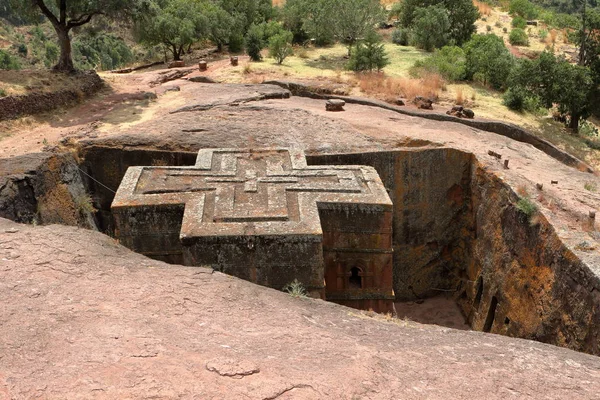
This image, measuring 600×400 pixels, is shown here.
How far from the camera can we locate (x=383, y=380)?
11.0ft

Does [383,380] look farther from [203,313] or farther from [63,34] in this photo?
[63,34]

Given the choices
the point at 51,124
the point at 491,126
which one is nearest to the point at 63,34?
the point at 51,124

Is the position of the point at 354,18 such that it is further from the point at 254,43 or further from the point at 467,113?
the point at 467,113

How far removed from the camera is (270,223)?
21.2 feet

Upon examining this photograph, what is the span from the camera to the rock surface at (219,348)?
125 inches

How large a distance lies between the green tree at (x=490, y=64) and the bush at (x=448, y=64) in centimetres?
35

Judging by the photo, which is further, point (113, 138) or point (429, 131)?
point (429, 131)

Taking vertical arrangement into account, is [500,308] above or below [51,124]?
below

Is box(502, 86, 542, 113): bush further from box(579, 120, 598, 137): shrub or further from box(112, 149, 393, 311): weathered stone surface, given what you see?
box(112, 149, 393, 311): weathered stone surface

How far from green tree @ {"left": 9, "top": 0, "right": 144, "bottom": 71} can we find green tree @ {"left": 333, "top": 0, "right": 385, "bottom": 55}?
830cm

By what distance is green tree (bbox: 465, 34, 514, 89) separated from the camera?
17172 millimetres

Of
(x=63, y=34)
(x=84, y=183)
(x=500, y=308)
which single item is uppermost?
(x=63, y=34)

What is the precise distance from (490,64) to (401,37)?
21.9 ft

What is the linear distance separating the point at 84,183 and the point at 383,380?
8.07 metres
